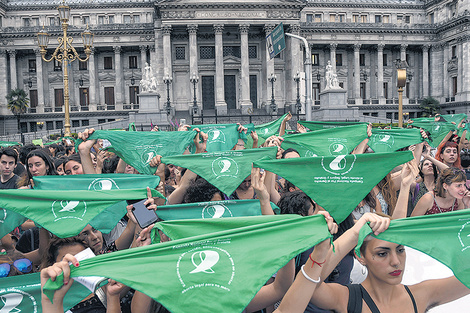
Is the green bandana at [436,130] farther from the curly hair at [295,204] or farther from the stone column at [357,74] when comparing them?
the stone column at [357,74]

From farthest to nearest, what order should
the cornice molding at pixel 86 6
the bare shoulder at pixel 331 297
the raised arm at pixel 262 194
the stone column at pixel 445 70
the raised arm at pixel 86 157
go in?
the cornice molding at pixel 86 6 < the stone column at pixel 445 70 < the raised arm at pixel 86 157 < the raised arm at pixel 262 194 < the bare shoulder at pixel 331 297

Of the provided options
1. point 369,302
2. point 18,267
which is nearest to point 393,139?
point 369,302

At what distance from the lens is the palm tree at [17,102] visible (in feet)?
180

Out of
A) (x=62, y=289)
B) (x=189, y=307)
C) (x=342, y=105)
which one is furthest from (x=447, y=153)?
(x=342, y=105)

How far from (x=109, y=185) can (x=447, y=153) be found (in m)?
6.52

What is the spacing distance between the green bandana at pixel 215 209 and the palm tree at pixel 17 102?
55393mm

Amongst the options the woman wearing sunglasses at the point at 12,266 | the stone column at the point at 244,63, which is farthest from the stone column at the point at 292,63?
the woman wearing sunglasses at the point at 12,266

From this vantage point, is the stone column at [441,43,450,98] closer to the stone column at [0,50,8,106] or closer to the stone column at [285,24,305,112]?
the stone column at [285,24,305,112]

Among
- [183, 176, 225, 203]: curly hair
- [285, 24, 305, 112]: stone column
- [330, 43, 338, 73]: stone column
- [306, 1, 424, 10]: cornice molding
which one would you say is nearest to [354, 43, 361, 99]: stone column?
[330, 43, 338, 73]: stone column

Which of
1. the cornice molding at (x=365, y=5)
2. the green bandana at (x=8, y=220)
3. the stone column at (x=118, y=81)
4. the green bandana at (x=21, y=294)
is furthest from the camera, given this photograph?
the cornice molding at (x=365, y=5)

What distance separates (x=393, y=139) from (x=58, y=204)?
307 inches

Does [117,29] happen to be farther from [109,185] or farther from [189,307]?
[189,307]

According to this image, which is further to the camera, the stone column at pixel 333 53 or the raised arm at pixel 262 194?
the stone column at pixel 333 53

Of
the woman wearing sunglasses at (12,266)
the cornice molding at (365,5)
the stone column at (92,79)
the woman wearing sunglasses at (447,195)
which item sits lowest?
the woman wearing sunglasses at (12,266)
